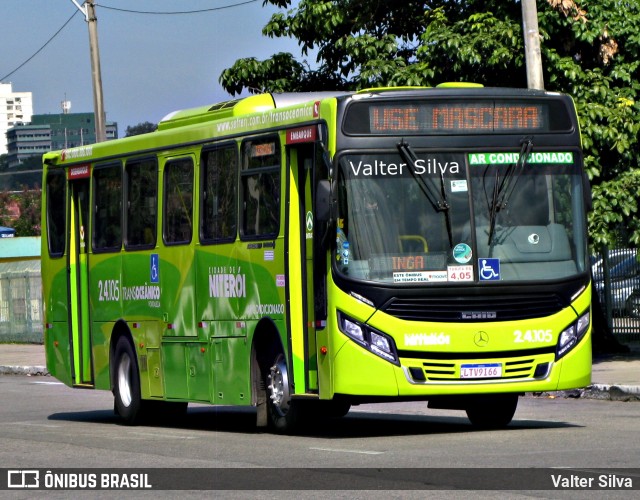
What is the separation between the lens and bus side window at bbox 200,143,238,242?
1485 centimetres

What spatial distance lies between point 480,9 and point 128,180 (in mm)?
7102

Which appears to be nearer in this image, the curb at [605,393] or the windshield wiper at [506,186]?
the windshield wiper at [506,186]

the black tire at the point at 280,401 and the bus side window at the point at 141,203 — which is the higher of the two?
the bus side window at the point at 141,203

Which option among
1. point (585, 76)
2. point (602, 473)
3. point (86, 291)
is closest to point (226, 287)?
point (86, 291)

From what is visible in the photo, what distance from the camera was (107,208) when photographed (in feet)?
58.6

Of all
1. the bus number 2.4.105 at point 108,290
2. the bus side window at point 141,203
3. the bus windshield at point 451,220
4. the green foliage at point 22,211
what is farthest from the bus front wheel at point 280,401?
the green foliage at point 22,211

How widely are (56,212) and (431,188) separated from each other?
7507 millimetres

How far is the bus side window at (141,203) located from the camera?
54.6 feet

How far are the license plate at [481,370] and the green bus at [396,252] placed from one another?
0.01 m

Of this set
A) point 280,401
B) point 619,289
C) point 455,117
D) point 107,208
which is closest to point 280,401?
point 280,401

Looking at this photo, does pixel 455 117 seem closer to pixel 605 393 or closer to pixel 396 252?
pixel 396 252

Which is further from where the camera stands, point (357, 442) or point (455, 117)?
point (455, 117)

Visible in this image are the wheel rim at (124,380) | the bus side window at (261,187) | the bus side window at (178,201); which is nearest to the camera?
the bus side window at (261,187)

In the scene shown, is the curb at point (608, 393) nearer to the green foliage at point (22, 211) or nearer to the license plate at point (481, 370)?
the license plate at point (481, 370)
